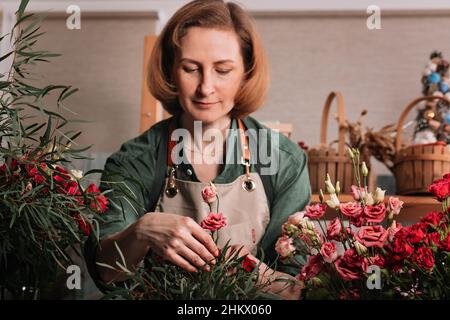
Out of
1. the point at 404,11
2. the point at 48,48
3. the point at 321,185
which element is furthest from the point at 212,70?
the point at 404,11

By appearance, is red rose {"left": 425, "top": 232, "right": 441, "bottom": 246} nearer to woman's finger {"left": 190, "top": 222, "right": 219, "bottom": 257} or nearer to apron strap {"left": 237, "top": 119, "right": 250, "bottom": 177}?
woman's finger {"left": 190, "top": 222, "right": 219, "bottom": 257}

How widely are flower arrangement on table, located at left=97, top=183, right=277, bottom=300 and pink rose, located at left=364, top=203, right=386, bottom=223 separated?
6.4 inches

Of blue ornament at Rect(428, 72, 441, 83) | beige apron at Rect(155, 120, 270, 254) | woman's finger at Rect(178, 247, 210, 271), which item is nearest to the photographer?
woman's finger at Rect(178, 247, 210, 271)

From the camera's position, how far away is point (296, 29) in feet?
5.39

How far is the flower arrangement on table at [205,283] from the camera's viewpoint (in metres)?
0.75

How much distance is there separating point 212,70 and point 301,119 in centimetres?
52

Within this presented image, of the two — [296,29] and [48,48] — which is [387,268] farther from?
[48,48]

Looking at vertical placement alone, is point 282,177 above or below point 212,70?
below

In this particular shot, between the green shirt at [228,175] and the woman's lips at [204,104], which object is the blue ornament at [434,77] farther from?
the woman's lips at [204,104]

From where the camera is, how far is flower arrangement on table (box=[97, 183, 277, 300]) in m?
0.75

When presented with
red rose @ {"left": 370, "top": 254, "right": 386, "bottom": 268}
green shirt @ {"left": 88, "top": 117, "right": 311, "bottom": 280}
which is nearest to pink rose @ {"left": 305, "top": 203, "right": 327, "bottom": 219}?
red rose @ {"left": 370, "top": 254, "right": 386, "bottom": 268}

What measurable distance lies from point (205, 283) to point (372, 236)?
23 cm
